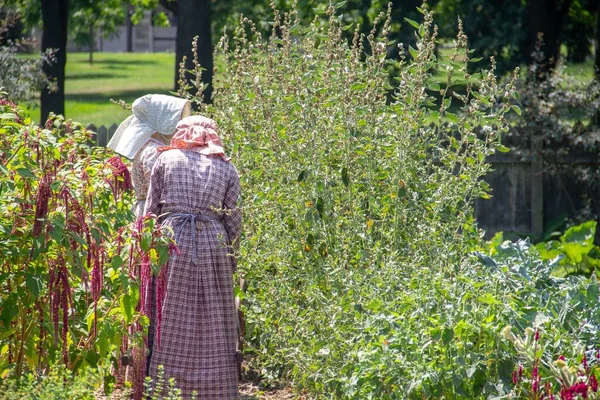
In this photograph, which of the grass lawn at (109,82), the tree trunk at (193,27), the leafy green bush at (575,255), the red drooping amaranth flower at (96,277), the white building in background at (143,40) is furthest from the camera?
the white building in background at (143,40)

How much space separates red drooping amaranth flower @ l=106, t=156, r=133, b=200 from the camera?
4.48 metres

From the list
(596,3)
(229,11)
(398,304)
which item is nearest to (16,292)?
(398,304)

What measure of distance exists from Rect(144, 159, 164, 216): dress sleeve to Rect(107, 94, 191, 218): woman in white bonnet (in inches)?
21.7

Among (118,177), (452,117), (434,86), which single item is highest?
(434,86)

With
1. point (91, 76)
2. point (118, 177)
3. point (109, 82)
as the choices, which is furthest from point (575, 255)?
point (91, 76)

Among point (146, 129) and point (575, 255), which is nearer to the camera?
point (146, 129)

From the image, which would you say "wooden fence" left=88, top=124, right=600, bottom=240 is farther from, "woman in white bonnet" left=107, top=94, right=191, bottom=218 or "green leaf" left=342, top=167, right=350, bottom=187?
"green leaf" left=342, top=167, right=350, bottom=187

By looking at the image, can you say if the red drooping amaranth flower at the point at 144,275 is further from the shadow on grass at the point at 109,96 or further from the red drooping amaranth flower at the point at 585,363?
the shadow on grass at the point at 109,96

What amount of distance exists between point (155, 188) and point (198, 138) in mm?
342

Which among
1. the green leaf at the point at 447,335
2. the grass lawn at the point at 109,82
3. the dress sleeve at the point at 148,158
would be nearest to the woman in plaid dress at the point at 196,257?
the dress sleeve at the point at 148,158

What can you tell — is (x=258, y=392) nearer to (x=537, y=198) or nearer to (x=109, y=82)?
(x=537, y=198)

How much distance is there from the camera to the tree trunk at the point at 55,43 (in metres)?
13.8

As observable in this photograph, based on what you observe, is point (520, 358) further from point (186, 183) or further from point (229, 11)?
point (229, 11)

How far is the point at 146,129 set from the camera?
5.83 meters
